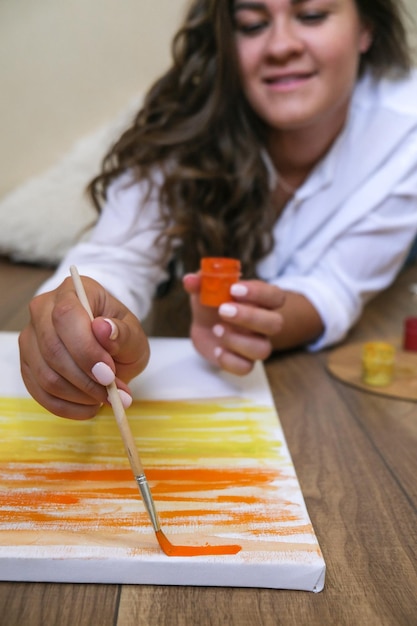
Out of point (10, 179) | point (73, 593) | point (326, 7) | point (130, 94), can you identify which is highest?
point (326, 7)

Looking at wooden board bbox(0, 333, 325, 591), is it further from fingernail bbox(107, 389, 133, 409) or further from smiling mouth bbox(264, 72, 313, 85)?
smiling mouth bbox(264, 72, 313, 85)

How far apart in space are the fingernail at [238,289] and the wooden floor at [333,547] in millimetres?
165

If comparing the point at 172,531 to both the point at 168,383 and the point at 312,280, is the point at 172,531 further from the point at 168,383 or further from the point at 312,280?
the point at 312,280

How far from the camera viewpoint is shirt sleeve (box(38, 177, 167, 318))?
120 centimetres

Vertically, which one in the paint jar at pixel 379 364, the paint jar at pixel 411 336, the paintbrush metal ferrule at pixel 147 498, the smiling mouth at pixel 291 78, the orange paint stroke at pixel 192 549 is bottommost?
the paint jar at pixel 411 336

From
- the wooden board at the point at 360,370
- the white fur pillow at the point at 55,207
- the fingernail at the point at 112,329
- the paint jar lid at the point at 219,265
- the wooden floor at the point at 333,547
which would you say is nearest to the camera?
the wooden floor at the point at 333,547

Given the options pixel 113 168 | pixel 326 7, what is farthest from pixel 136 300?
pixel 326 7

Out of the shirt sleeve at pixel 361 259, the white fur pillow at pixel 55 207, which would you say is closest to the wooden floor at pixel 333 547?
the shirt sleeve at pixel 361 259

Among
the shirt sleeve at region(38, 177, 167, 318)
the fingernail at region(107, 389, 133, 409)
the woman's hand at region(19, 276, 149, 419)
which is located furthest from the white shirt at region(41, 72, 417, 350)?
the fingernail at region(107, 389, 133, 409)

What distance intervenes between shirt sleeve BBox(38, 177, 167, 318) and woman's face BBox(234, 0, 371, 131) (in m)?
0.28

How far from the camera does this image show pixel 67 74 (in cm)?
251

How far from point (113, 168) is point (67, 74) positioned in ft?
4.51

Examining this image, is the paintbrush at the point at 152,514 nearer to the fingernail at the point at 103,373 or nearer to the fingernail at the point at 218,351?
the fingernail at the point at 103,373

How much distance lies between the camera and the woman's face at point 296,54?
3.82 feet
